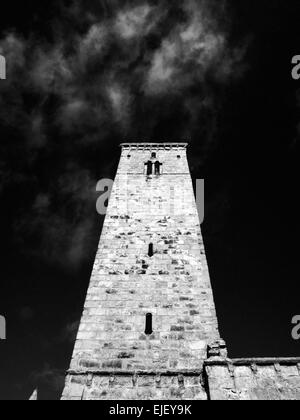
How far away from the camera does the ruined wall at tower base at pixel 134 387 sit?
8273 mm

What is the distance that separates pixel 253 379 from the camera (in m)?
7.89

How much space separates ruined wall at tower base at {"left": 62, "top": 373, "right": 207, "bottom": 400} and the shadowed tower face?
0.07 ft

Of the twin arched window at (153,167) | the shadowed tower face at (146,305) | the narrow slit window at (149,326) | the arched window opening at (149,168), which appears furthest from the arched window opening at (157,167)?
the narrow slit window at (149,326)

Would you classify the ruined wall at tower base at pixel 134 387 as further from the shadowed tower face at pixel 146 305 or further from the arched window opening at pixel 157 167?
the arched window opening at pixel 157 167

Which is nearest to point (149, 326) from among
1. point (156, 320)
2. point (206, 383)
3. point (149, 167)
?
point (156, 320)

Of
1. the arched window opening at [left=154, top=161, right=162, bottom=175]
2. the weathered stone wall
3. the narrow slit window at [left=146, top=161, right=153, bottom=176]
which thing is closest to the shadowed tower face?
the weathered stone wall

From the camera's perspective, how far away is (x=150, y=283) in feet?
37.7

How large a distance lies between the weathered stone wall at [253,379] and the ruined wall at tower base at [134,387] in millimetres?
564

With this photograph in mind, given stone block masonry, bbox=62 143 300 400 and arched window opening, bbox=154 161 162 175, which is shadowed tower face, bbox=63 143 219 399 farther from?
arched window opening, bbox=154 161 162 175

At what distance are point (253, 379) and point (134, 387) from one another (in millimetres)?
2908

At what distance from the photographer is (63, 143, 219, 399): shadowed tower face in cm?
858

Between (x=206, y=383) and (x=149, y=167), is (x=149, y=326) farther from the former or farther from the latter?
(x=149, y=167)

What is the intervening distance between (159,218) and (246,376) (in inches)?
291
